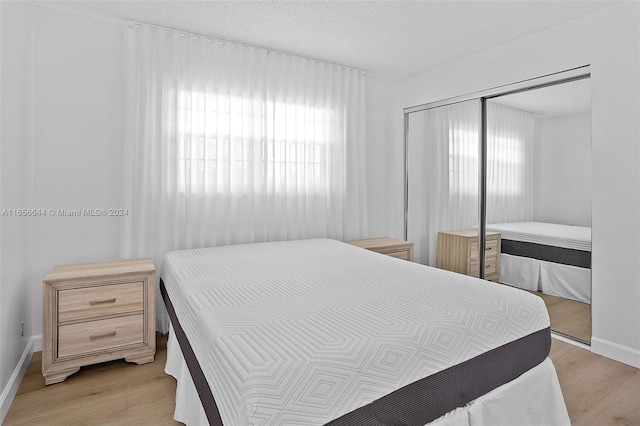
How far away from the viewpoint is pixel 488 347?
1.40 m

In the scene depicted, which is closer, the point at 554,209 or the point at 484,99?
the point at 554,209

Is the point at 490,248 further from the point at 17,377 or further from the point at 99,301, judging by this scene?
the point at 17,377

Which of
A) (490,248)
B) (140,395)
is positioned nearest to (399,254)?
(490,248)

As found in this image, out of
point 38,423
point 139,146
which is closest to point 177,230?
point 139,146

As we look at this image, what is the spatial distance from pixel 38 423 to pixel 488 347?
2205 mm

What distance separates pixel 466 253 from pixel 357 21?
2430mm

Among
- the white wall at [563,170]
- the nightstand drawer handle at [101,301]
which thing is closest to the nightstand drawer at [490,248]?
the white wall at [563,170]

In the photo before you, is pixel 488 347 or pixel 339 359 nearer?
pixel 339 359

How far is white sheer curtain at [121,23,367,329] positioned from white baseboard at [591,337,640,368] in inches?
87.1

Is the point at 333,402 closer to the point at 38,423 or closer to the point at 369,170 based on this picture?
the point at 38,423

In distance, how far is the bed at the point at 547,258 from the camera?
8.96 feet

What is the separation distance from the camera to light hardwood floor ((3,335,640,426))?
1.82m

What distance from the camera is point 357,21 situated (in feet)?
9.24

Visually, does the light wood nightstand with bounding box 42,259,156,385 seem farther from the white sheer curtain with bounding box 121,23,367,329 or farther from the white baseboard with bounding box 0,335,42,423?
the white sheer curtain with bounding box 121,23,367,329
